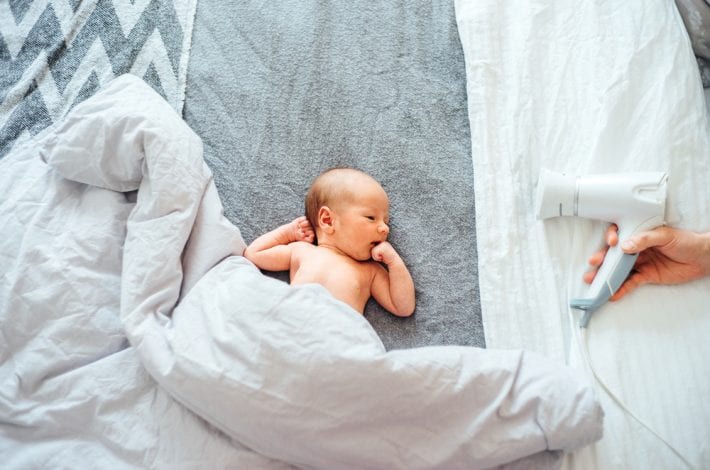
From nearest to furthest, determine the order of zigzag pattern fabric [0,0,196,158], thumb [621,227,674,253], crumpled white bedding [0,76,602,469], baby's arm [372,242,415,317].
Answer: crumpled white bedding [0,76,602,469], thumb [621,227,674,253], baby's arm [372,242,415,317], zigzag pattern fabric [0,0,196,158]

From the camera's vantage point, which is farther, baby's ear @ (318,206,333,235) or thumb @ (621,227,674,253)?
baby's ear @ (318,206,333,235)

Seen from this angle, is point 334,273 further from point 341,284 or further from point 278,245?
point 278,245

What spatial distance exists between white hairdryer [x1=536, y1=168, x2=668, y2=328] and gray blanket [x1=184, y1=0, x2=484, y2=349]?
20cm

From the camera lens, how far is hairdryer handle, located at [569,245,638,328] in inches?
43.6

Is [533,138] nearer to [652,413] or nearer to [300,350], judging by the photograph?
[652,413]

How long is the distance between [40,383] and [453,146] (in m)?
0.95

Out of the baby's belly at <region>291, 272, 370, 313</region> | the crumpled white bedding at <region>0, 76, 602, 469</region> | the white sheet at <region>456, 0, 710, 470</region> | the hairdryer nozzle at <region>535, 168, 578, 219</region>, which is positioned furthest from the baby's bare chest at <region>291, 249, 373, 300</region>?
the hairdryer nozzle at <region>535, 168, 578, 219</region>

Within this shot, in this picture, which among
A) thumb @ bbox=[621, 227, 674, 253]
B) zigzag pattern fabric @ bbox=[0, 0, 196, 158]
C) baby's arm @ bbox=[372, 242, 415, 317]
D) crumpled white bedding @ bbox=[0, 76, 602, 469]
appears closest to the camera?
crumpled white bedding @ bbox=[0, 76, 602, 469]

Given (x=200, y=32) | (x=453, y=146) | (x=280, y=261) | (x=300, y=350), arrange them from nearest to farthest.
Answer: (x=300, y=350)
(x=280, y=261)
(x=453, y=146)
(x=200, y=32)

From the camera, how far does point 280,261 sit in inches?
48.2

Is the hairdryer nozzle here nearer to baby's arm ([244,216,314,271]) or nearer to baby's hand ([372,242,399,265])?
baby's hand ([372,242,399,265])

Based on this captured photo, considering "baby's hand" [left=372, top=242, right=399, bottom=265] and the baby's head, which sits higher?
the baby's head

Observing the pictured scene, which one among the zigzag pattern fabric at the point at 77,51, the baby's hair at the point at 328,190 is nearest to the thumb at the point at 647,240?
the baby's hair at the point at 328,190

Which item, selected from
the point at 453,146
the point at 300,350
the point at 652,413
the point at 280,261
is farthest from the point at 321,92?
the point at 652,413
